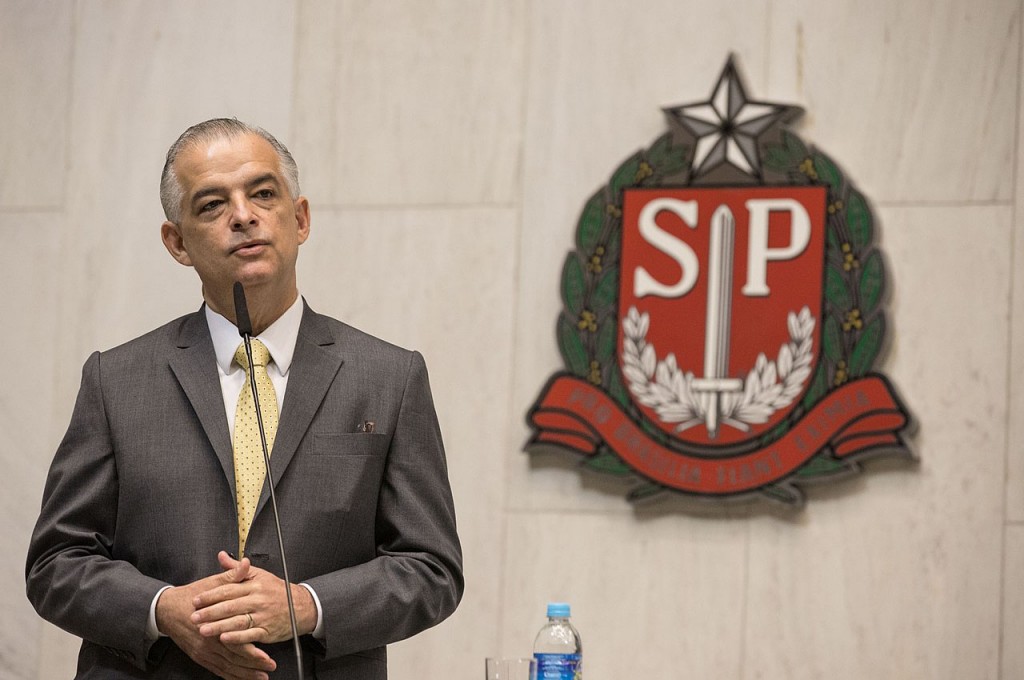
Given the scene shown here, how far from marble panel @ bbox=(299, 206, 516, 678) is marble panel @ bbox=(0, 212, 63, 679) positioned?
0.95 m

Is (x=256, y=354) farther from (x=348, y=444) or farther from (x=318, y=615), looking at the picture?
(x=318, y=615)

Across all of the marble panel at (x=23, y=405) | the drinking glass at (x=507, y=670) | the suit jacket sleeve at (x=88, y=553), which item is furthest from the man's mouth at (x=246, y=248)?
the marble panel at (x=23, y=405)

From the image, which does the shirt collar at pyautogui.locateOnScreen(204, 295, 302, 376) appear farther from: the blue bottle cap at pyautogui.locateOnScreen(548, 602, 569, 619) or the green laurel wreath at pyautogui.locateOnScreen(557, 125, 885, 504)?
the green laurel wreath at pyautogui.locateOnScreen(557, 125, 885, 504)

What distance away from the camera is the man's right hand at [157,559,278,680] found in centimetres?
204

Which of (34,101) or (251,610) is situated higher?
(34,101)

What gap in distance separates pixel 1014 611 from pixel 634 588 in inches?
38.9

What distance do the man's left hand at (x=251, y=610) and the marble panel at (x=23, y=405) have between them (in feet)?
8.51

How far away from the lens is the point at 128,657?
7.05ft

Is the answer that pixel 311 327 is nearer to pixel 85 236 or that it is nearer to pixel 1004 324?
pixel 1004 324

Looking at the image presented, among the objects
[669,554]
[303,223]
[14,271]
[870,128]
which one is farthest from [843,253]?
[14,271]

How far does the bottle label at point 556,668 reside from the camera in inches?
91.4

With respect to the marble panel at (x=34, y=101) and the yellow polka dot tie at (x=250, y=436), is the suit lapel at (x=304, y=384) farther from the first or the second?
the marble panel at (x=34, y=101)

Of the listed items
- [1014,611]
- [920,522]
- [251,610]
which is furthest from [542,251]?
[251,610]

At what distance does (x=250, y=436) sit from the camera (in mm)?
2246
